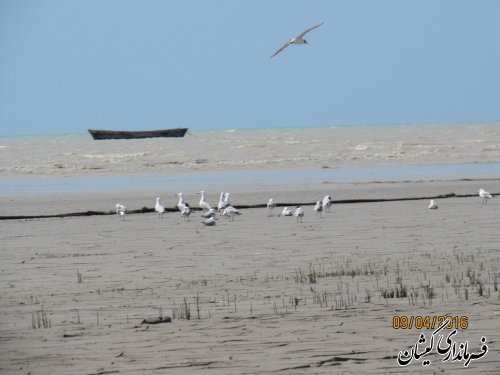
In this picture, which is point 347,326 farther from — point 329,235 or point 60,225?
point 60,225

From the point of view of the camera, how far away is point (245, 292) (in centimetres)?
1054

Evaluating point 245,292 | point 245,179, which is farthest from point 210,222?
point 245,179

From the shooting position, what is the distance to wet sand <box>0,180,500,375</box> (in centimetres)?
749

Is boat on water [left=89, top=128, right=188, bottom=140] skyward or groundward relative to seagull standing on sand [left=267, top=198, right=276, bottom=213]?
skyward

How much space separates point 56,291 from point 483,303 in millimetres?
4752

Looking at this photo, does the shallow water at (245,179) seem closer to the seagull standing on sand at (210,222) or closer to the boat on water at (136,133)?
the seagull standing on sand at (210,222)

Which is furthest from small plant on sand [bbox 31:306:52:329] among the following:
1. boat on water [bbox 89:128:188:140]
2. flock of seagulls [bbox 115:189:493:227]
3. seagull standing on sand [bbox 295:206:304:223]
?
boat on water [bbox 89:128:188:140]

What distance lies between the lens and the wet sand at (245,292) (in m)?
7.49

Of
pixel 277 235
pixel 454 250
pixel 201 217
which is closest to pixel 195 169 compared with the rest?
pixel 201 217

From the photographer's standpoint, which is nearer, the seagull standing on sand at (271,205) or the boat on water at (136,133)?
the seagull standing on sand at (271,205)

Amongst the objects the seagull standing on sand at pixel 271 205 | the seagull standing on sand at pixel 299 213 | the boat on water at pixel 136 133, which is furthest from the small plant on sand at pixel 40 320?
the boat on water at pixel 136 133

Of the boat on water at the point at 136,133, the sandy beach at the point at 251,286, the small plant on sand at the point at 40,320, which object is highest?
the boat on water at the point at 136,133

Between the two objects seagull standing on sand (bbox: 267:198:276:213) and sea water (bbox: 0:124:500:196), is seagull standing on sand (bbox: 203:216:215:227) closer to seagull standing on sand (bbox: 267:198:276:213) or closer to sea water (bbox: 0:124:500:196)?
seagull standing on sand (bbox: 267:198:276:213)

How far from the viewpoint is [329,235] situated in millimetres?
16625
